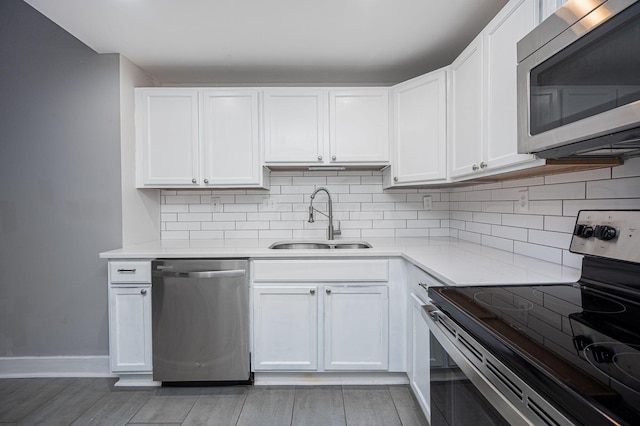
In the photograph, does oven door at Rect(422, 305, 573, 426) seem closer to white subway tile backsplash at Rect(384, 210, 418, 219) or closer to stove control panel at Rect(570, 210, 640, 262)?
stove control panel at Rect(570, 210, 640, 262)

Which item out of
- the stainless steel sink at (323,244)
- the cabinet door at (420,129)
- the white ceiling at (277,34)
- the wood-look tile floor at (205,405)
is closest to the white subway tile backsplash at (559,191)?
the cabinet door at (420,129)

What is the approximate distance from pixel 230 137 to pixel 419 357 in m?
1.99

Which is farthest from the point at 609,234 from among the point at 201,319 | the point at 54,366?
the point at 54,366

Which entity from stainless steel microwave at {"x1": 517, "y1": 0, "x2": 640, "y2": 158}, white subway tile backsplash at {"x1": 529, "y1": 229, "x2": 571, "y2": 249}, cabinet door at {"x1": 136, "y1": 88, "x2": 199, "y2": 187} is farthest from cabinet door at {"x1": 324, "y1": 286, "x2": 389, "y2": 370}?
cabinet door at {"x1": 136, "y1": 88, "x2": 199, "y2": 187}

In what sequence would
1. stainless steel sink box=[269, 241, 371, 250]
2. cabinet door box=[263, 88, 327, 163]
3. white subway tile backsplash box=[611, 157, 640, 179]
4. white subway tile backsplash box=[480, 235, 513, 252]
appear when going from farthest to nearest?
1. stainless steel sink box=[269, 241, 371, 250]
2. cabinet door box=[263, 88, 327, 163]
3. white subway tile backsplash box=[480, 235, 513, 252]
4. white subway tile backsplash box=[611, 157, 640, 179]

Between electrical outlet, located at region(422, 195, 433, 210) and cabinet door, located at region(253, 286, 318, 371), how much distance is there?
51.8 inches

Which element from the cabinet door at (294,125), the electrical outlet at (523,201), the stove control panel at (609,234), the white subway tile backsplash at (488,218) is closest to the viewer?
the stove control panel at (609,234)

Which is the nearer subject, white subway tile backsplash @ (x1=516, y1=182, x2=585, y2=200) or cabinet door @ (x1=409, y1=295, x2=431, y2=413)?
white subway tile backsplash @ (x1=516, y1=182, x2=585, y2=200)

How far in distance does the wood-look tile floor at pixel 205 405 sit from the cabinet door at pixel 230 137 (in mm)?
1482

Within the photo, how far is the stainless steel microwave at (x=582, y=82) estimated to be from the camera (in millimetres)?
688

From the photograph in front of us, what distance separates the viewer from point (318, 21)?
1806 millimetres

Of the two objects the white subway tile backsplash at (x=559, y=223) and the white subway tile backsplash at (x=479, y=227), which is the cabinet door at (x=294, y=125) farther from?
the white subway tile backsplash at (x=559, y=223)

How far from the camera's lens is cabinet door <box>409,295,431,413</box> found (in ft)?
5.08

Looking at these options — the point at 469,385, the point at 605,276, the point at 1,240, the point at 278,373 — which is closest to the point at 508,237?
the point at 605,276
